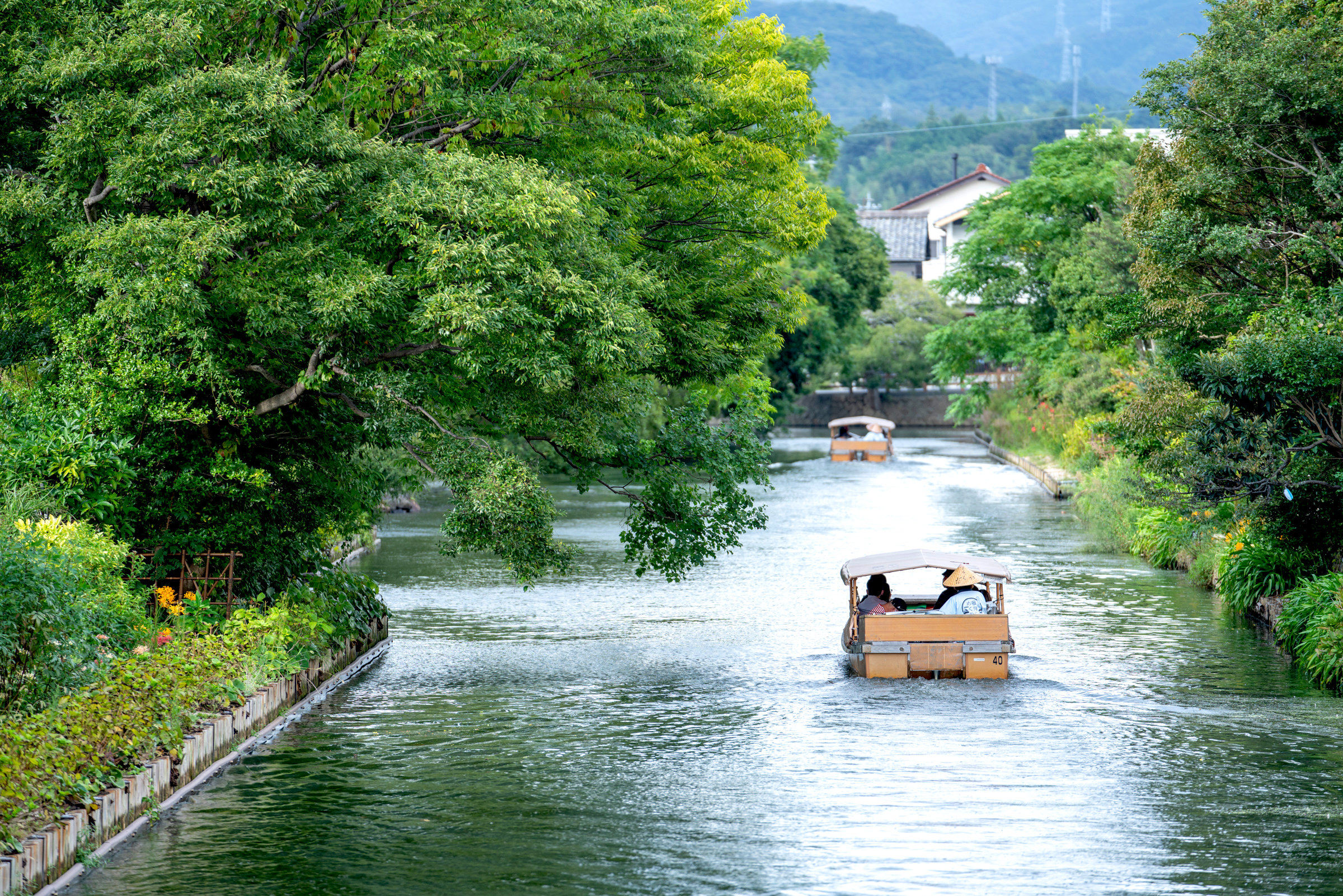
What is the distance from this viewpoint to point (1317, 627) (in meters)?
20.9

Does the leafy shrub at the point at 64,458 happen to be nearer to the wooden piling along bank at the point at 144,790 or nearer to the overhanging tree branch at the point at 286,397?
the overhanging tree branch at the point at 286,397

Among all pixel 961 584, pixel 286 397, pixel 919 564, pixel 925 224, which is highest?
pixel 925 224

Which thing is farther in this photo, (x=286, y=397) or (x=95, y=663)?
(x=286, y=397)

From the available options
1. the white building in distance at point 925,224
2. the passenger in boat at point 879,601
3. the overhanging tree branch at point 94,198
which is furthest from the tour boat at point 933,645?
the white building in distance at point 925,224

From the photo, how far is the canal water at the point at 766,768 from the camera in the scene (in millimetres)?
12086

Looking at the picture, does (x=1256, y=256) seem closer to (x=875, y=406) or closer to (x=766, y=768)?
(x=766, y=768)

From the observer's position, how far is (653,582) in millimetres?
31406

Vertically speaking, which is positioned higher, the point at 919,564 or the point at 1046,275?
the point at 1046,275

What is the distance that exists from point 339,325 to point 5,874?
826 cm

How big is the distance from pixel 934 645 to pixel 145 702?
10683 millimetres

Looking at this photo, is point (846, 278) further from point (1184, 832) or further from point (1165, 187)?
point (1184, 832)

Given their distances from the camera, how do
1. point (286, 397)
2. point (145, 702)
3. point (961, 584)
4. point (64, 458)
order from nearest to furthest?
point (145, 702) → point (64, 458) → point (286, 397) → point (961, 584)

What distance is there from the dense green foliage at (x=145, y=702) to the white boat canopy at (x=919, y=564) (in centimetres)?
766

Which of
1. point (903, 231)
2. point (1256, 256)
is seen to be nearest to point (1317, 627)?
point (1256, 256)
